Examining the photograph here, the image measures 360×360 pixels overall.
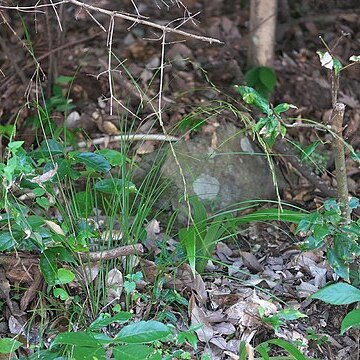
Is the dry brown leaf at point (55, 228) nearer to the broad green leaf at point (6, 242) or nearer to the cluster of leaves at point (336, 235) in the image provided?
the broad green leaf at point (6, 242)

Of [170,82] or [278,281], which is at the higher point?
[170,82]

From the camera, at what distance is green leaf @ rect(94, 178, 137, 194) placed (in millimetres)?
2598

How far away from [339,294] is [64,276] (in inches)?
34.8

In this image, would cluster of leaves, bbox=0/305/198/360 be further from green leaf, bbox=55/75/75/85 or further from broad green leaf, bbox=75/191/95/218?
green leaf, bbox=55/75/75/85

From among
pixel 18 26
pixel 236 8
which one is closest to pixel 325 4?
pixel 236 8

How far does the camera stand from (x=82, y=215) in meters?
2.78

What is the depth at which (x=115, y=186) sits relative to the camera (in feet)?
8.48

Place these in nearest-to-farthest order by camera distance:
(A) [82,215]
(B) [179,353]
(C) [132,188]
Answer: (B) [179,353]
(C) [132,188]
(A) [82,215]

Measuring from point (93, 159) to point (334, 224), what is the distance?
0.83m

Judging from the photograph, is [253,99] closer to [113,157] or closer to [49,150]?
[113,157]

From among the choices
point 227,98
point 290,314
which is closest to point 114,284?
point 290,314

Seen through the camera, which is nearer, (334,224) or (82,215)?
(334,224)

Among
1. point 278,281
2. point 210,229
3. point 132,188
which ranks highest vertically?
point 132,188

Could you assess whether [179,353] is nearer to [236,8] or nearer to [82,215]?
[82,215]
